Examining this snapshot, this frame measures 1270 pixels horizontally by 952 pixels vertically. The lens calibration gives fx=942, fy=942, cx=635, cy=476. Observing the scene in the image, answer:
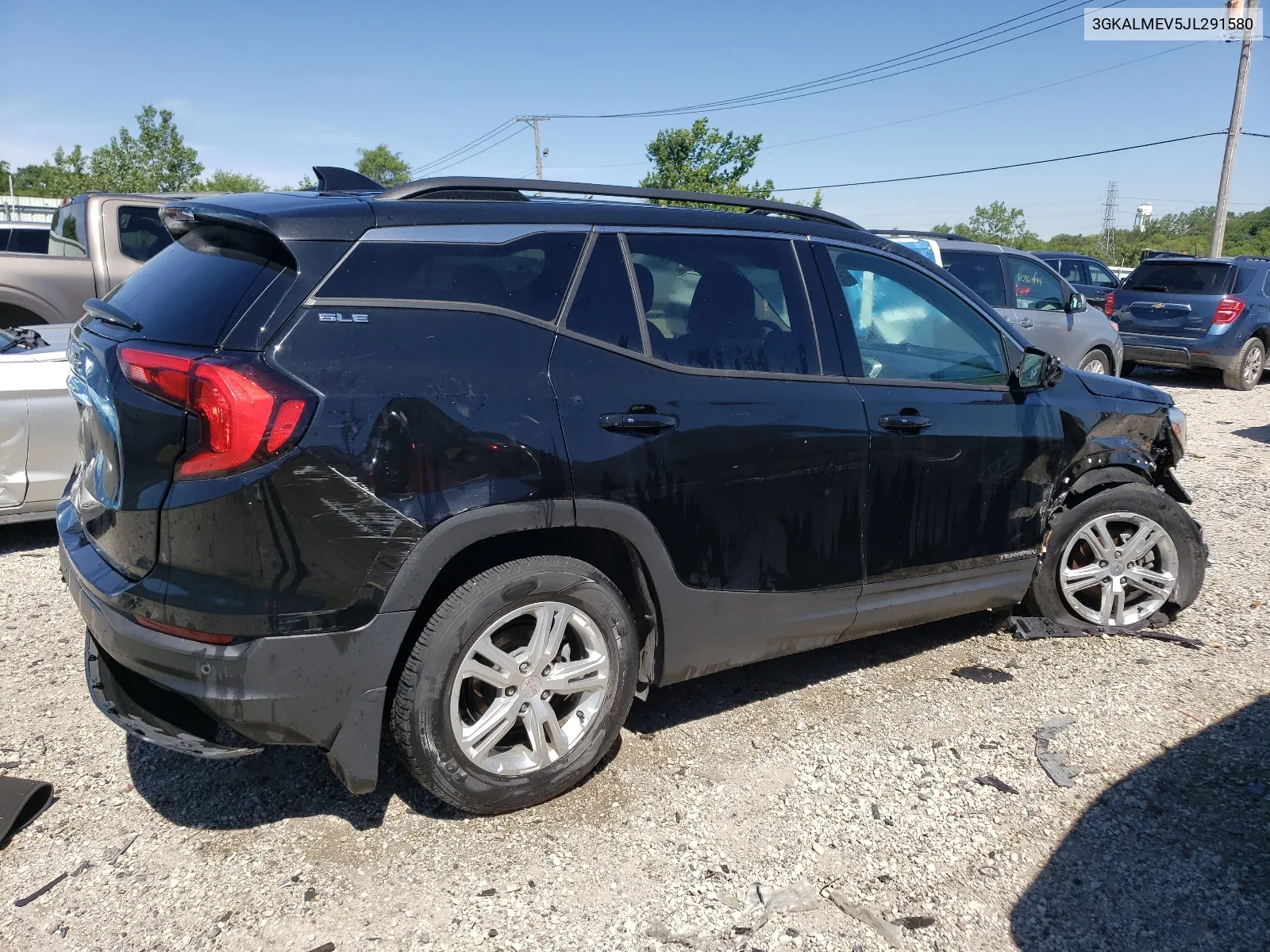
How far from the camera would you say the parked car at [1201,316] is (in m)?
12.9

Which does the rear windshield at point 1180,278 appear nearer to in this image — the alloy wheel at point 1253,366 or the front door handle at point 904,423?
the alloy wheel at point 1253,366

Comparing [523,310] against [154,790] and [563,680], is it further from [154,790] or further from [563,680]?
[154,790]

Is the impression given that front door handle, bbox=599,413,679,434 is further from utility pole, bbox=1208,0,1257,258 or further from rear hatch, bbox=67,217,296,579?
utility pole, bbox=1208,0,1257,258

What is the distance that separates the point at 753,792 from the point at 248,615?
5.71 ft

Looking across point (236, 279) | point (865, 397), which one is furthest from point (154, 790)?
point (865, 397)

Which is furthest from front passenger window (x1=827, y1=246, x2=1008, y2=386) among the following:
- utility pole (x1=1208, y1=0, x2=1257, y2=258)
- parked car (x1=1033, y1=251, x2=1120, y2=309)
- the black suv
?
utility pole (x1=1208, y1=0, x2=1257, y2=258)

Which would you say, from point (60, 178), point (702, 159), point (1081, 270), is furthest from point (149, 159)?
point (1081, 270)

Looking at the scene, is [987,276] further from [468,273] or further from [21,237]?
[21,237]

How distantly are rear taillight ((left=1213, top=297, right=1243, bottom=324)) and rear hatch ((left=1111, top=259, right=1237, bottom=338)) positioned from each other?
56 millimetres

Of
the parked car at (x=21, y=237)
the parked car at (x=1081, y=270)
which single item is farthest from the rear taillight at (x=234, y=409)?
the parked car at (x=1081, y=270)

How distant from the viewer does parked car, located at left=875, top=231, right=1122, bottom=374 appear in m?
10.7

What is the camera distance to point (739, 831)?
9.80ft

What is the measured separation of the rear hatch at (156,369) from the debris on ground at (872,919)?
2.13 metres

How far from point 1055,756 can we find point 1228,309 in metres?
11.9
